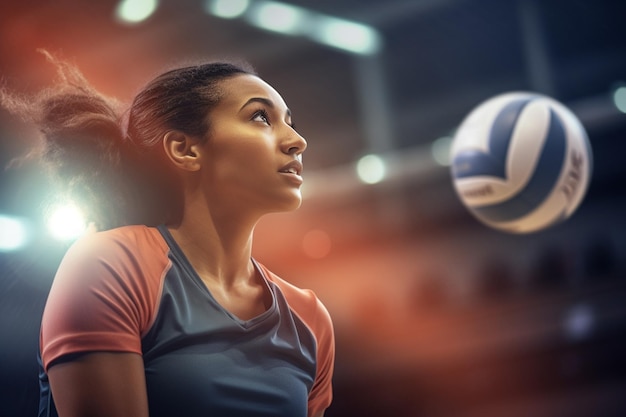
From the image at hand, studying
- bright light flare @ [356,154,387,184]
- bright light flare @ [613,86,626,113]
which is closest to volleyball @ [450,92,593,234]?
bright light flare @ [613,86,626,113]

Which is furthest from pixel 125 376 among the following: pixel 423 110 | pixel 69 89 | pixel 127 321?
pixel 423 110

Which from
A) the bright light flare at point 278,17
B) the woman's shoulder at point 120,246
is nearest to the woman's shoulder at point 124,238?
the woman's shoulder at point 120,246

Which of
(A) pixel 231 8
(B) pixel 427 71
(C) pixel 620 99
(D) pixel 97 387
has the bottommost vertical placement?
(D) pixel 97 387

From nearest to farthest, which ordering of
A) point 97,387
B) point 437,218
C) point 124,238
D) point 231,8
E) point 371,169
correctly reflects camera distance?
point 97,387 < point 124,238 < point 231,8 < point 371,169 < point 437,218

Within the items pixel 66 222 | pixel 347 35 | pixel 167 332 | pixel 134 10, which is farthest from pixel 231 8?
pixel 167 332

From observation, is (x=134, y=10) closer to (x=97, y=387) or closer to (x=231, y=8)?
(x=97, y=387)

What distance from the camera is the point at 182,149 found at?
98 cm

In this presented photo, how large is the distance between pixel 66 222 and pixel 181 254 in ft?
0.68

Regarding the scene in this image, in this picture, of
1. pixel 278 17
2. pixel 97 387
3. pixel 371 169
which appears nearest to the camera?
pixel 97 387

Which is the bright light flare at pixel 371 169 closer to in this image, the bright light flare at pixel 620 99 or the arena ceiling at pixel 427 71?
the arena ceiling at pixel 427 71

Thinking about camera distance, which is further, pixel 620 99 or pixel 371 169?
pixel 371 169

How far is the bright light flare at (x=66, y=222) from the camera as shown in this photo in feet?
3.38

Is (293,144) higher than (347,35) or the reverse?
the reverse

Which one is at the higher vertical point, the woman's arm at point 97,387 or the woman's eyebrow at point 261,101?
the woman's eyebrow at point 261,101
